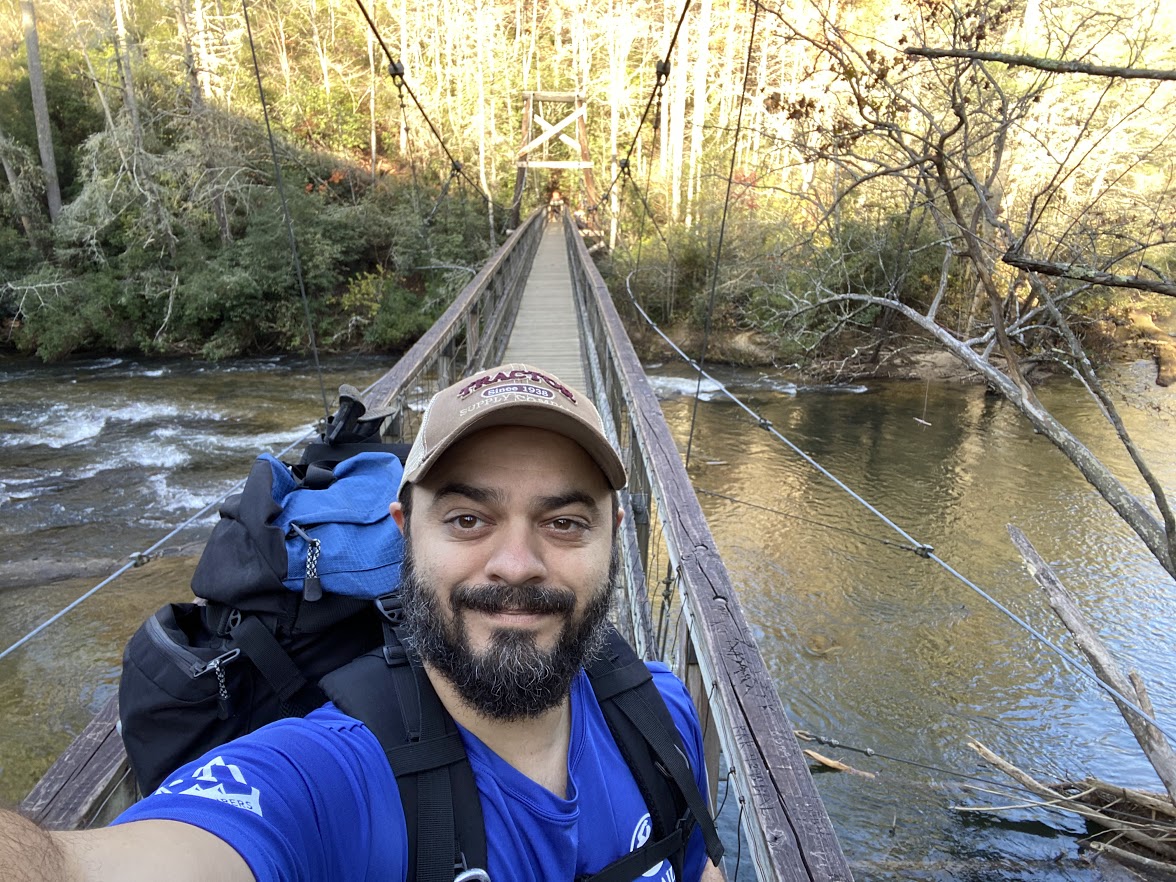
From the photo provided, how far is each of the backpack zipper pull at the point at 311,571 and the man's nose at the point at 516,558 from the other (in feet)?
1.28

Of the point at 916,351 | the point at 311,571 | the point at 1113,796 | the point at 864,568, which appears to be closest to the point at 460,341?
the point at 864,568

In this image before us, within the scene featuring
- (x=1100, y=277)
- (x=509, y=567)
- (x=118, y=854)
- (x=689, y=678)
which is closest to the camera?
(x=118, y=854)

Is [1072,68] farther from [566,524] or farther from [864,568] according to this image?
[864,568]

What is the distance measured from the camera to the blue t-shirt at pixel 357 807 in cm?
76

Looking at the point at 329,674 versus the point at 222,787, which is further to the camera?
the point at 329,674

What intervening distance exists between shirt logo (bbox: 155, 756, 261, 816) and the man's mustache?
12.1 inches

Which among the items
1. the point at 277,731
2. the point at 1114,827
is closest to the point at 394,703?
the point at 277,731

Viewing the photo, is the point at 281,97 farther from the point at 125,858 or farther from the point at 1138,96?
the point at 125,858

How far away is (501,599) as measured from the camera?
102 centimetres

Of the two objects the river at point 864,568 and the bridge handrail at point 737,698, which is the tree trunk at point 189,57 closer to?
the river at point 864,568

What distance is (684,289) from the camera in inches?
741

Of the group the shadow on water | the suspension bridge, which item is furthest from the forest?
the suspension bridge

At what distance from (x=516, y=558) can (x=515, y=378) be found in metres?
0.23

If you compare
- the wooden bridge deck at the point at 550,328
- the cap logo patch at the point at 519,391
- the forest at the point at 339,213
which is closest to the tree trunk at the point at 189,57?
the forest at the point at 339,213
